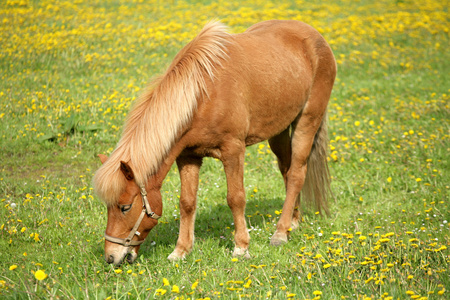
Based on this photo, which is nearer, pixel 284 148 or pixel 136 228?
pixel 136 228

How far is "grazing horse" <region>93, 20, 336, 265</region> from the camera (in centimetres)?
377

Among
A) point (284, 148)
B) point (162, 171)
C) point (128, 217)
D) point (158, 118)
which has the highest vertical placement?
point (158, 118)

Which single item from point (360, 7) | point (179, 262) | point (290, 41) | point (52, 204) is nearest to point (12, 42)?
point (52, 204)

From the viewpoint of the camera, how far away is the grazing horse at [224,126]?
12.4 ft

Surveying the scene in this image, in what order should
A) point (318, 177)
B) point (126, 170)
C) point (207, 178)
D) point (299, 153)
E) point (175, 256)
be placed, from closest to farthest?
1. point (126, 170)
2. point (175, 256)
3. point (299, 153)
4. point (318, 177)
5. point (207, 178)

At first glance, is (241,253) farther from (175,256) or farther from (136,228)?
(136,228)

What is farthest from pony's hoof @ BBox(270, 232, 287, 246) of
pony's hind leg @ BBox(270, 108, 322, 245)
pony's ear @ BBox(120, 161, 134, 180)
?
pony's ear @ BBox(120, 161, 134, 180)

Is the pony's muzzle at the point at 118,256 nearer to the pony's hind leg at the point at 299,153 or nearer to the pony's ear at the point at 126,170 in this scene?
the pony's ear at the point at 126,170

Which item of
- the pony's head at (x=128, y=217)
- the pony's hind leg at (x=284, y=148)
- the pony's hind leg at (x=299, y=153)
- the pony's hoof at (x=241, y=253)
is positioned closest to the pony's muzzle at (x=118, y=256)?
the pony's head at (x=128, y=217)

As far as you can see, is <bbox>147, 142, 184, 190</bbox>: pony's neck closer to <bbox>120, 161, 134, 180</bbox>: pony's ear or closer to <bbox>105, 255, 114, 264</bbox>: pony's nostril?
<bbox>120, 161, 134, 180</bbox>: pony's ear

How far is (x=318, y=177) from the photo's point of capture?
5547 mm

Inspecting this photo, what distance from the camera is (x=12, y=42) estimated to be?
10641 mm

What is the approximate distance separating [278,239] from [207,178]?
1913 mm

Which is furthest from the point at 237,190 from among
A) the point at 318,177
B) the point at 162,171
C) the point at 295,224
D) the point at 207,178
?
the point at 207,178
